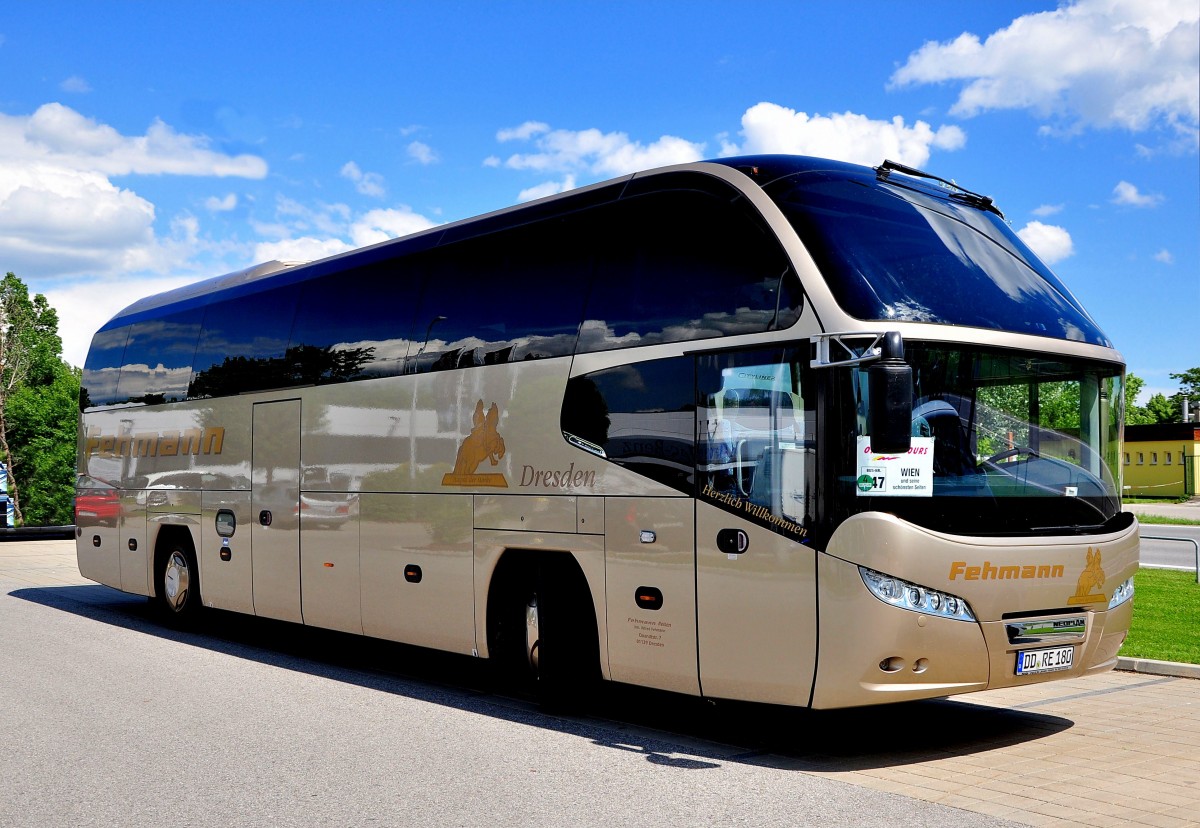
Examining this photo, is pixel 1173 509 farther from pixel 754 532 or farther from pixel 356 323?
pixel 754 532

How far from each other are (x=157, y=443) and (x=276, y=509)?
335 cm

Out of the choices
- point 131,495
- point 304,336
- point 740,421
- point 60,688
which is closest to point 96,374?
point 131,495

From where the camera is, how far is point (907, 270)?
7457 mm

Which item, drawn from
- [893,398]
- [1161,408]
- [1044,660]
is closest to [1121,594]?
[1044,660]

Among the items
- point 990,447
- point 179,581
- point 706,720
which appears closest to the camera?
point 990,447

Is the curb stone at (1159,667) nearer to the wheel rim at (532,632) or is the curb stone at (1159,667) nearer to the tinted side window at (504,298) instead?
the wheel rim at (532,632)

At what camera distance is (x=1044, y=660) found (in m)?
7.45

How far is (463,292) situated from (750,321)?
339 cm

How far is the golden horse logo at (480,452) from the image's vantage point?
376 inches

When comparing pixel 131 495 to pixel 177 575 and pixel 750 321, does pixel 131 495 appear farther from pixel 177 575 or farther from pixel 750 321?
pixel 750 321

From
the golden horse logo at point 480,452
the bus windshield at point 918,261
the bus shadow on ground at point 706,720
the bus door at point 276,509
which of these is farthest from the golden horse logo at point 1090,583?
the bus door at point 276,509

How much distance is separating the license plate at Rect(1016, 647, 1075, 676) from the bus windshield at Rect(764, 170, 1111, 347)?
2.03 metres

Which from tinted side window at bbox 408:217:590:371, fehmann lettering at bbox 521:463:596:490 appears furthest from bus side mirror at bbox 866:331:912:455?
tinted side window at bbox 408:217:590:371

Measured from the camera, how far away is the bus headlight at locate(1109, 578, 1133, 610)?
25.9ft
